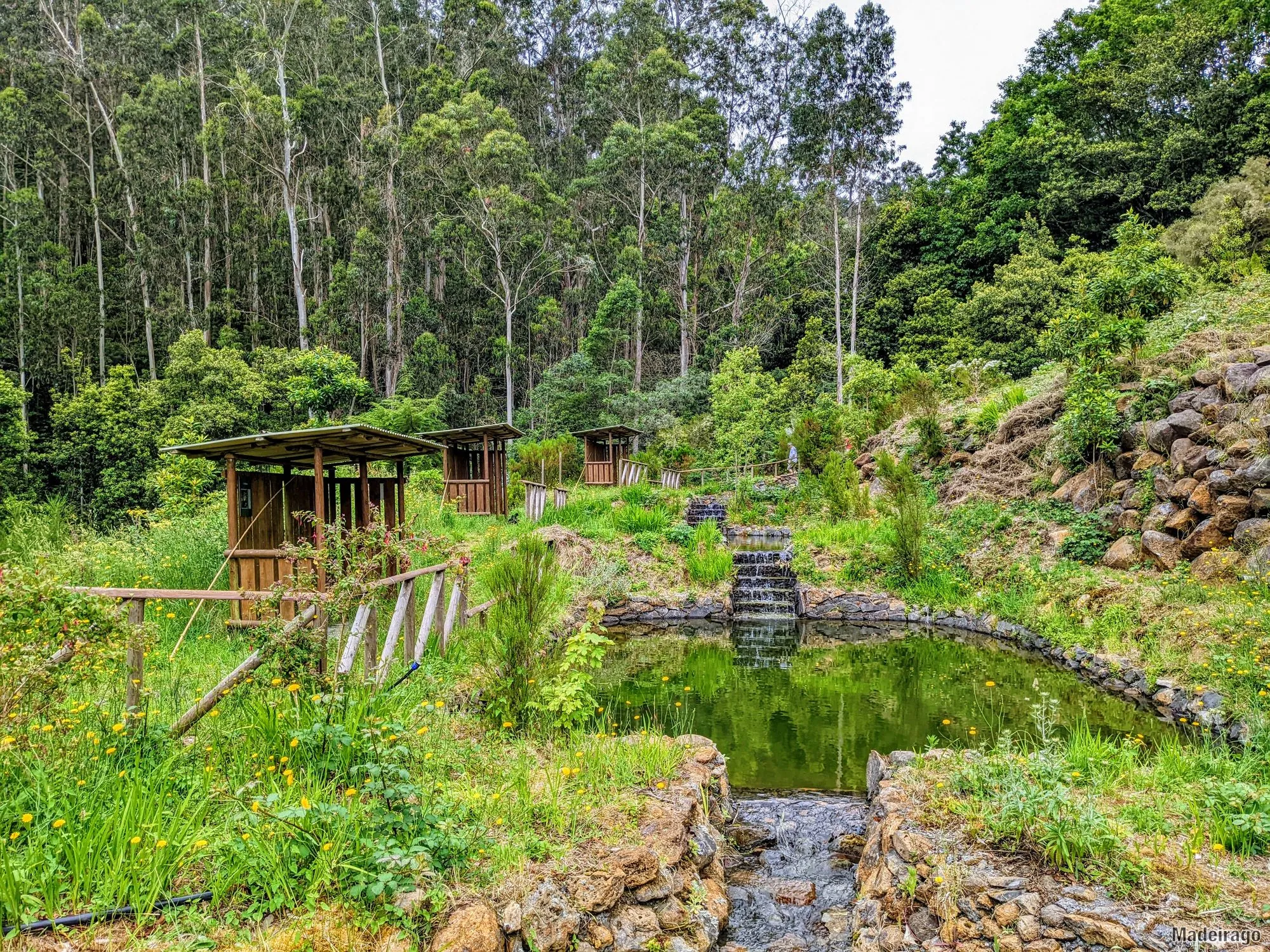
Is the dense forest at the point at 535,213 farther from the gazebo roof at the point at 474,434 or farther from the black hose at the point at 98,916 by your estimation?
the black hose at the point at 98,916

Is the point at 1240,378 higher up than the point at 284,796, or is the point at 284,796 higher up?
the point at 1240,378

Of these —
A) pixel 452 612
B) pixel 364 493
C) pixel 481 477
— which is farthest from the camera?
pixel 481 477

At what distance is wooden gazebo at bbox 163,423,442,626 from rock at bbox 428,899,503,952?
395 cm

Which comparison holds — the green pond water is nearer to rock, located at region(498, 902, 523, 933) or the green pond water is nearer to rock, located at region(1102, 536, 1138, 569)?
rock, located at region(1102, 536, 1138, 569)

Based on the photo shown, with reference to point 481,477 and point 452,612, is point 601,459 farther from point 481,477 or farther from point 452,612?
point 452,612

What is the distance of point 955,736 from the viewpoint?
21.5 ft

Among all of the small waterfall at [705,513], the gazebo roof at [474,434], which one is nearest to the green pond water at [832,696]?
the gazebo roof at [474,434]

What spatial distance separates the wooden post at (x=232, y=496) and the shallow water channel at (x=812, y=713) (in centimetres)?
462

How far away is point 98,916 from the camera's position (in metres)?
2.53

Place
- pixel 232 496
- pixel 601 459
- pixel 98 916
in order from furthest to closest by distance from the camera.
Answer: pixel 601 459 → pixel 232 496 → pixel 98 916

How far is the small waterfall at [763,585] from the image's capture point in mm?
12773

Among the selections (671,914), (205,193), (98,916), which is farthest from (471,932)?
(205,193)

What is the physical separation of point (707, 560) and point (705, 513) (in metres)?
4.17

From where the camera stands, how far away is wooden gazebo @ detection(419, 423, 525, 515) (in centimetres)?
1500
